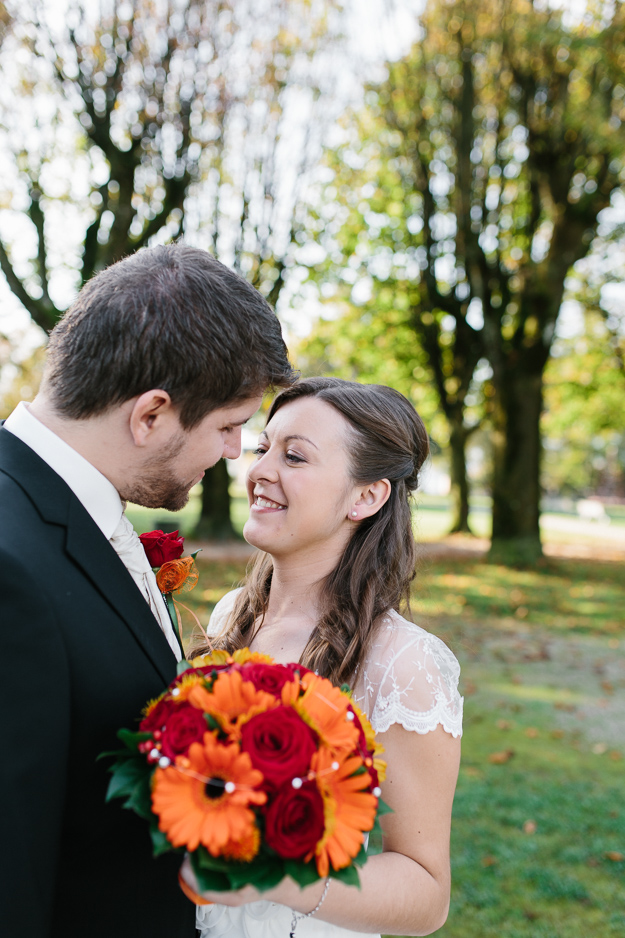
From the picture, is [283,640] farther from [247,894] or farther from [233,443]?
[247,894]

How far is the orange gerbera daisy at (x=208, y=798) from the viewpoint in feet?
4.04

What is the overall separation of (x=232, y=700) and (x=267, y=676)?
113mm

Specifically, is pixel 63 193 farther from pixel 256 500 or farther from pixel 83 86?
pixel 256 500

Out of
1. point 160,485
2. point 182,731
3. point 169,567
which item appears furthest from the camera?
point 169,567

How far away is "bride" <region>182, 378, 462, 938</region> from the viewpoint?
2059mm

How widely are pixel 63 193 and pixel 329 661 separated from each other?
49.1 feet

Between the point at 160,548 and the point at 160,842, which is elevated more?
the point at 160,548

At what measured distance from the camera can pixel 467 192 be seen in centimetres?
1507

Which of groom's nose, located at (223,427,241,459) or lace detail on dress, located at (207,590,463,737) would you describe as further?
lace detail on dress, located at (207,590,463,737)

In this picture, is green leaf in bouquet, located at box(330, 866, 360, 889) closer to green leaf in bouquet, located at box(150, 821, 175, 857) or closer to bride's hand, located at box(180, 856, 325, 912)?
bride's hand, located at box(180, 856, 325, 912)

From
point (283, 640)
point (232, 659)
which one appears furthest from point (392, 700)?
point (232, 659)

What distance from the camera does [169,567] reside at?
2.20 metres

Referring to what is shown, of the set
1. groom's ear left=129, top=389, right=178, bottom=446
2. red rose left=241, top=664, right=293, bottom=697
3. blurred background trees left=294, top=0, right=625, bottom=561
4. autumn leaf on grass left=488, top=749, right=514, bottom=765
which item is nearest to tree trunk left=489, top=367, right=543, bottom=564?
blurred background trees left=294, top=0, right=625, bottom=561

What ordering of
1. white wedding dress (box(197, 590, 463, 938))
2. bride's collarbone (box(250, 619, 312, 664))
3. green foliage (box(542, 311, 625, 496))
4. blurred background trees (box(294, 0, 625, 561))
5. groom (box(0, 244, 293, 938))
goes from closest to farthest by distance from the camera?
groom (box(0, 244, 293, 938))
white wedding dress (box(197, 590, 463, 938))
bride's collarbone (box(250, 619, 312, 664))
blurred background trees (box(294, 0, 625, 561))
green foliage (box(542, 311, 625, 496))
